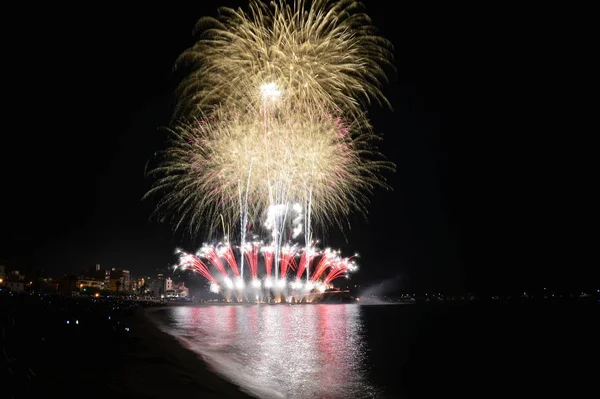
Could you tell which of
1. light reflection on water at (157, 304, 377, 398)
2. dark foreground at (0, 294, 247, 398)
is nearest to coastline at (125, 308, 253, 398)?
dark foreground at (0, 294, 247, 398)

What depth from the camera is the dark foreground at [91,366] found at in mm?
8867

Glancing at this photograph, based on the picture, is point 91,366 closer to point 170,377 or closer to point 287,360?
Result: point 170,377

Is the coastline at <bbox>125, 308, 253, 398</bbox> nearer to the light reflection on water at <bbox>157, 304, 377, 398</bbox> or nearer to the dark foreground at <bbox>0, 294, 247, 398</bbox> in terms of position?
the dark foreground at <bbox>0, 294, 247, 398</bbox>

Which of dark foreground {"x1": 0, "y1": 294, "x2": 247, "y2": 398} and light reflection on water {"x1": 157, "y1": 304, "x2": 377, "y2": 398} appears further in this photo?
light reflection on water {"x1": 157, "y1": 304, "x2": 377, "y2": 398}

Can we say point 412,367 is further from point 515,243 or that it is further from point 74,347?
point 515,243

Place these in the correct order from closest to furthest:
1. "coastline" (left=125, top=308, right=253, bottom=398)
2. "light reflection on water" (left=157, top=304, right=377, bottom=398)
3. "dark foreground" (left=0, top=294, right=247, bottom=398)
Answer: "dark foreground" (left=0, top=294, right=247, bottom=398)
"coastline" (left=125, top=308, right=253, bottom=398)
"light reflection on water" (left=157, top=304, right=377, bottom=398)

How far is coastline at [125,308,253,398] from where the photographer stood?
11.2 meters

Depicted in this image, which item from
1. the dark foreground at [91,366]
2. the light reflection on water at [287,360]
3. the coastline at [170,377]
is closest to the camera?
the dark foreground at [91,366]

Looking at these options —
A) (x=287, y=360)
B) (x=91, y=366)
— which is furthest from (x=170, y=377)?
(x=287, y=360)

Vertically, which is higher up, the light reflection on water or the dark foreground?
the dark foreground

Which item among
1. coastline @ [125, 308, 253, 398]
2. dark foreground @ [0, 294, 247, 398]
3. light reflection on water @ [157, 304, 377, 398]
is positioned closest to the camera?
dark foreground @ [0, 294, 247, 398]

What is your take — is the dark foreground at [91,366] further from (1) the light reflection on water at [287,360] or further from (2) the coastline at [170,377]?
(1) the light reflection on water at [287,360]

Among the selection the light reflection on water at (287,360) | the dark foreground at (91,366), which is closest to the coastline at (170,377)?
the dark foreground at (91,366)

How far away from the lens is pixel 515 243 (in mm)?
187125
